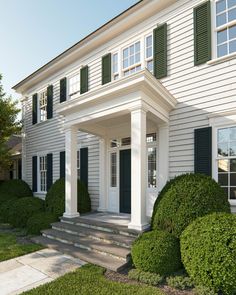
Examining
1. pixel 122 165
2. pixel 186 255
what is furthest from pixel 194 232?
pixel 122 165

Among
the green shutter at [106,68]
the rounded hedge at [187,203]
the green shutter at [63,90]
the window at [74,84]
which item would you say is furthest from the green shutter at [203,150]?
the green shutter at [63,90]

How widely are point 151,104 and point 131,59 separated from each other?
2758 millimetres

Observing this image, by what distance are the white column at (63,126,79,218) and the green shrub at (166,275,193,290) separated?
383 centimetres

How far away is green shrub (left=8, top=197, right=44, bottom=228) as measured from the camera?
→ 8062 mm

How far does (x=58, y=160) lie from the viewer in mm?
10406

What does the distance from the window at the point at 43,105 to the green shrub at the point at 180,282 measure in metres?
9.25

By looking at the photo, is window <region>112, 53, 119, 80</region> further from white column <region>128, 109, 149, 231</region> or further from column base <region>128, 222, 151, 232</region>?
column base <region>128, 222, 151, 232</region>

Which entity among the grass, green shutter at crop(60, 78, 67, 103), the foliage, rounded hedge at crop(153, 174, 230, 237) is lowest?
the grass

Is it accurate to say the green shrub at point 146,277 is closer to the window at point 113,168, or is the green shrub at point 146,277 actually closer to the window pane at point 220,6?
the window at point 113,168

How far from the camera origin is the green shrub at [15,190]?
36.1 ft

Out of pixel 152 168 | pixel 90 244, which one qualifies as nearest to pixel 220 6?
pixel 152 168

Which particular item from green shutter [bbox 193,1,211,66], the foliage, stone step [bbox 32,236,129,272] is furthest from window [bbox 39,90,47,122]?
green shutter [bbox 193,1,211,66]

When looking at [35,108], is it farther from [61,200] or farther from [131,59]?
[131,59]

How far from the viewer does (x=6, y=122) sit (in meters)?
11.5
